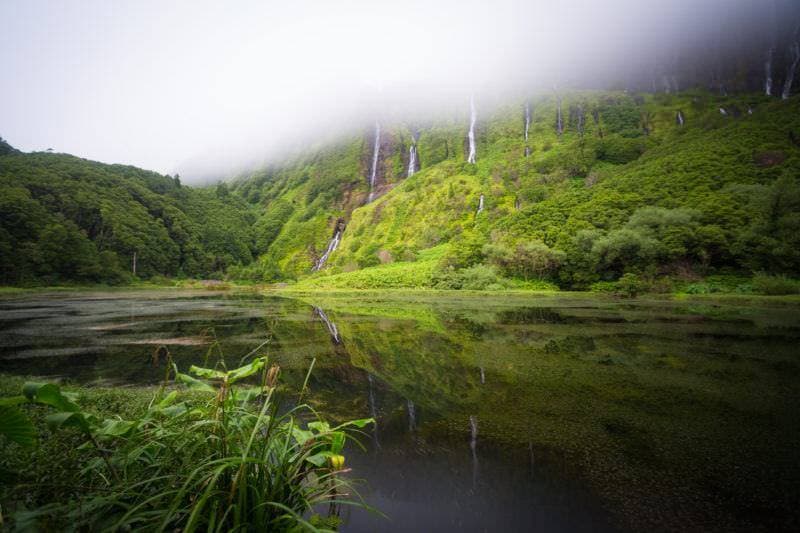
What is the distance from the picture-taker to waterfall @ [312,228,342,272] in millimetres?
95406

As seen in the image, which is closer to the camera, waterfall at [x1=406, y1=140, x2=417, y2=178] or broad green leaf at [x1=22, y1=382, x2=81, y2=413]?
broad green leaf at [x1=22, y1=382, x2=81, y2=413]

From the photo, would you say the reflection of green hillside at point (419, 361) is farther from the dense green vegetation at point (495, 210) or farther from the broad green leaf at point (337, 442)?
the dense green vegetation at point (495, 210)

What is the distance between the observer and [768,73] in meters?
106

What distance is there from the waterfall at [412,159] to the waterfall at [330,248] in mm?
→ 31625

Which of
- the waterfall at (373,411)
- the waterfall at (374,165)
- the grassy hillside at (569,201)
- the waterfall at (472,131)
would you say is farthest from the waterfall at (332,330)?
the waterfall at (374,165)

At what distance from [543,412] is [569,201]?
57.6 m

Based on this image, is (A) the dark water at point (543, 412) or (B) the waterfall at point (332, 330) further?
(B) the waterfall at point (332, 330)

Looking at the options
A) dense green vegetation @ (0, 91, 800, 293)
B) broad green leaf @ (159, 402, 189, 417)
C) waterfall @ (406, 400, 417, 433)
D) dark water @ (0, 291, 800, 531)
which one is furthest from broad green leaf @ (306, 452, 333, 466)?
dense green vegetation @ (0, 91, 800, 293)

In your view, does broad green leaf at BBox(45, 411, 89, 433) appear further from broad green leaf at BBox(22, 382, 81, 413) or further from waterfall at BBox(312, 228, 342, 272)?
waterfall at BBox(312, 228, 342, 272)

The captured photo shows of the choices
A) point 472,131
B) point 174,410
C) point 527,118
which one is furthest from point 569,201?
point 472,131

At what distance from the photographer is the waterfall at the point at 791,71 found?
310 feet

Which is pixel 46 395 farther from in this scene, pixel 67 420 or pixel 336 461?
pixel 336 461

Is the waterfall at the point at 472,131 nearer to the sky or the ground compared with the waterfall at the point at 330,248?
nearer to the sky

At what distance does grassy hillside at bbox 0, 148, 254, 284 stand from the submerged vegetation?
263ft
